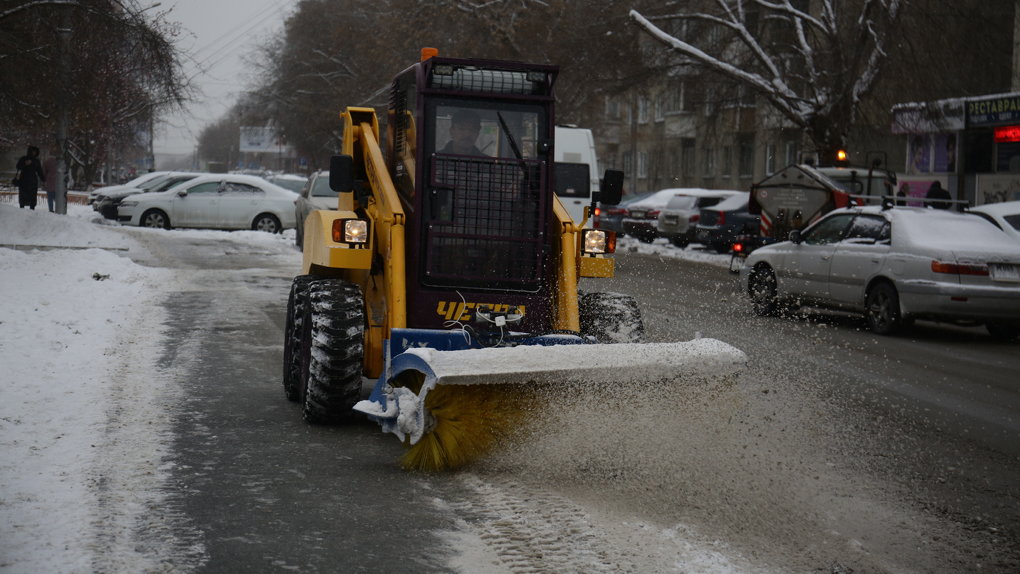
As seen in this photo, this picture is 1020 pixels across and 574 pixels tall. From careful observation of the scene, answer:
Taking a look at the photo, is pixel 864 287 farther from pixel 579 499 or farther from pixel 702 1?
pixel 702 1

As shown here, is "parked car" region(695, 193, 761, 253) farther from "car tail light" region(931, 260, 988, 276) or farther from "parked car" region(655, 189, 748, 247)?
"car tail light" region(931, 260, 988, 276)

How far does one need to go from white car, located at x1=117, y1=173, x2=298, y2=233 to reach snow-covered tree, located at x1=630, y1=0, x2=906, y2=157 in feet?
34.7

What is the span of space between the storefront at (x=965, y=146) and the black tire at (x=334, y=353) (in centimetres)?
2081

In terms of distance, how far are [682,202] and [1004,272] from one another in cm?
1761

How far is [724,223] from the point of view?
94.7 feet

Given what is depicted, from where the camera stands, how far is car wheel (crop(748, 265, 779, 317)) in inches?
631

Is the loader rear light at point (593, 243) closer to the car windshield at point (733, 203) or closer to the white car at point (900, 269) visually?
the white car at point (900, 269)

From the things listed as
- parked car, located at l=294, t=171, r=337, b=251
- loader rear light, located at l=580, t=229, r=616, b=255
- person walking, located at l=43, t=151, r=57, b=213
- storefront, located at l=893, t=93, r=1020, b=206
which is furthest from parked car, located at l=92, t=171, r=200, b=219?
loader rear light, located at l=580, t=229, r=616, b=255

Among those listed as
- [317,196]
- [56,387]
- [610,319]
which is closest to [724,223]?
[317,196]

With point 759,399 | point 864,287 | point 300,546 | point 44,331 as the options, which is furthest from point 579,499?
point 864,287

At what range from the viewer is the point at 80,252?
19984 mm

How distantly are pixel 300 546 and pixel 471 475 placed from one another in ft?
4.65

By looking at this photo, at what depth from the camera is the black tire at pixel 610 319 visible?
805 cm

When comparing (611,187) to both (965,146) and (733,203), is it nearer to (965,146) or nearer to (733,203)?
(733,203)
